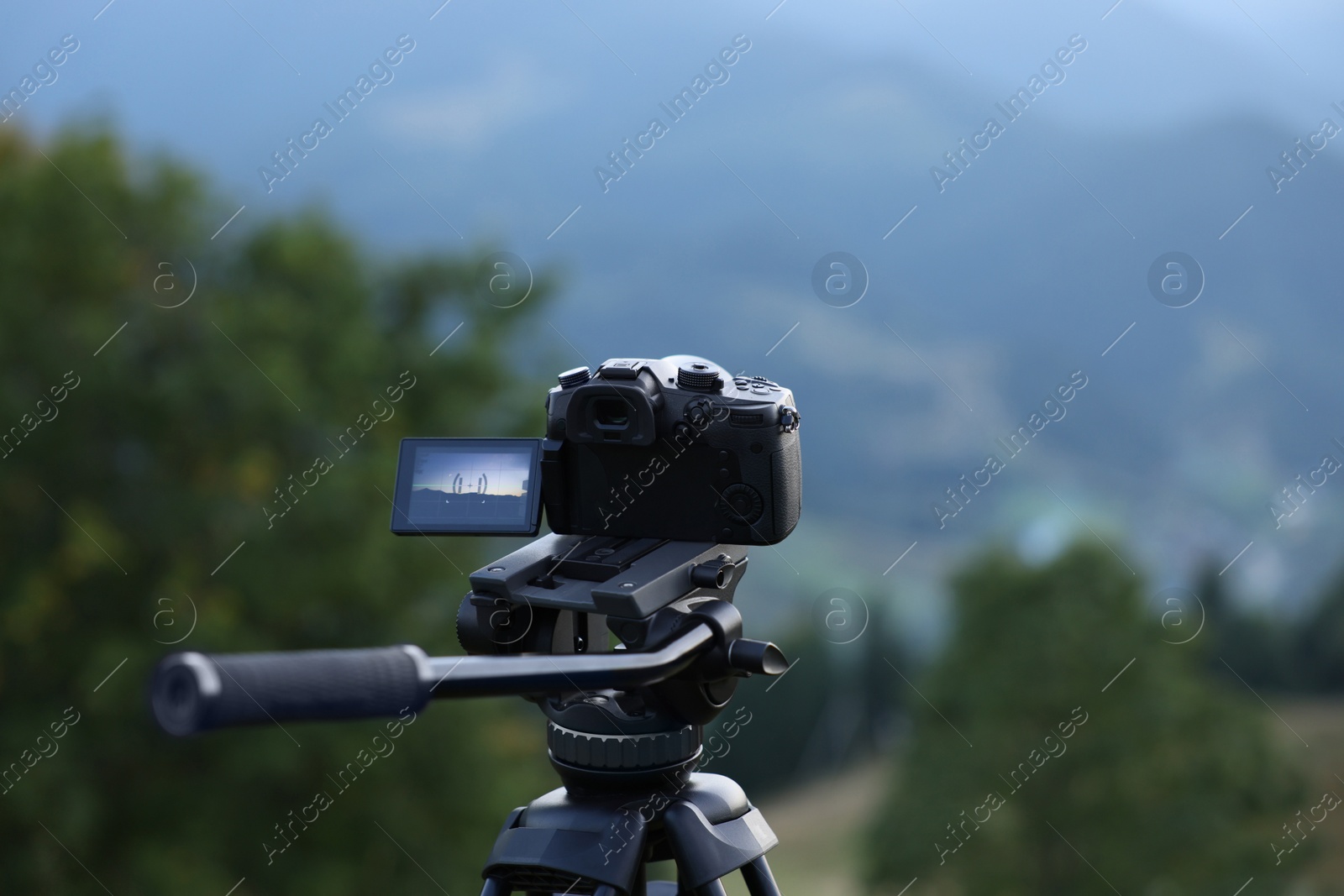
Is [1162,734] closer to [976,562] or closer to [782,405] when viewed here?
[976,562]

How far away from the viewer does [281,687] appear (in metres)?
1.28

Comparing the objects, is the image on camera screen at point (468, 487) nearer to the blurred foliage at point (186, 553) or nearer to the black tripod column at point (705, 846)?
the black tripod column at point (705, 846)

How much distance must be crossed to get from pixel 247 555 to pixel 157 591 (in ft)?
2.55

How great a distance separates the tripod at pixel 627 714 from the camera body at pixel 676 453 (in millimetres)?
62

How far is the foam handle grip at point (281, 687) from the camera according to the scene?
1.23 meters

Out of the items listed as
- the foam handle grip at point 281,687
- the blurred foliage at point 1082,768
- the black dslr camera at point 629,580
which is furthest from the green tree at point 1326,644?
the foam handle grip at point 281,687

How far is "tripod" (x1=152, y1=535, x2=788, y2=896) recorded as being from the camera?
2146 millimetres

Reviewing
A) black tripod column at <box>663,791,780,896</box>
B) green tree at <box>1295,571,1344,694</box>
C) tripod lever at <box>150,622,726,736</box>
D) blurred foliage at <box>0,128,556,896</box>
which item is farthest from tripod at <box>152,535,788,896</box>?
green tree at <box>1295,571,1344,694</box>

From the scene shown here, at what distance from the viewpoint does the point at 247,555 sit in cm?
988

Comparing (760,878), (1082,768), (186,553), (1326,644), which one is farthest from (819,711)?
(760,878)

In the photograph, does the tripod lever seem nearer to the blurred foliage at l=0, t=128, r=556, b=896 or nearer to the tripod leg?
the tripod leg

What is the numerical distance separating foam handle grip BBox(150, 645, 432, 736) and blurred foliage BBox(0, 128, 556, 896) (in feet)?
26.6

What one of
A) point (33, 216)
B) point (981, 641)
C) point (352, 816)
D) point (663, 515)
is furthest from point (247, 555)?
point (663, 515)

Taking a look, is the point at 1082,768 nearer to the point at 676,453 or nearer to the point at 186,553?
the point at 186,553
